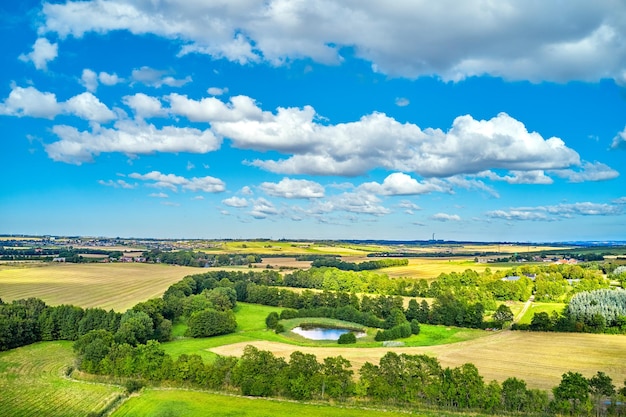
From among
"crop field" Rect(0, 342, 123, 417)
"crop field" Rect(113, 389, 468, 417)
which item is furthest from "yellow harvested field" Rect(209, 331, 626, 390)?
"crop field" Rect(0, 342, 123, 417)

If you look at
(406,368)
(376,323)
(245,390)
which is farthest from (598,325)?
(245,390)

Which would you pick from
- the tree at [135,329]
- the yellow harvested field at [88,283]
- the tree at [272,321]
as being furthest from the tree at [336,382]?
the yellow harvested field at [88,283]

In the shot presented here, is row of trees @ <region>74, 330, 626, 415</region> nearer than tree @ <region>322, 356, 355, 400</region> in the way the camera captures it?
Yes

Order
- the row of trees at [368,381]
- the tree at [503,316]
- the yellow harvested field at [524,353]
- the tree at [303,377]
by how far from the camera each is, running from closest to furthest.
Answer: the row of trees at [368,381] < the tree at [303,377] < the yellow harvested field at [524,353] < the tree at [503,316]

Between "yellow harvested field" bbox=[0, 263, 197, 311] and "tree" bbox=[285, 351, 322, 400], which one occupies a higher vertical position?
"yellow harvested field" bbox=[0, 263, 197, 311]

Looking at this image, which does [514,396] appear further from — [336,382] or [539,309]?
[539,309]

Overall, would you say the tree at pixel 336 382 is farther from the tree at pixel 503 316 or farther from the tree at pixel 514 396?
the tree at pixel 503 316

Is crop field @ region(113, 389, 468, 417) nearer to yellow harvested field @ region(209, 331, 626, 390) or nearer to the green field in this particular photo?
yellow harvested field @ region(209, 331, 626, 390)
